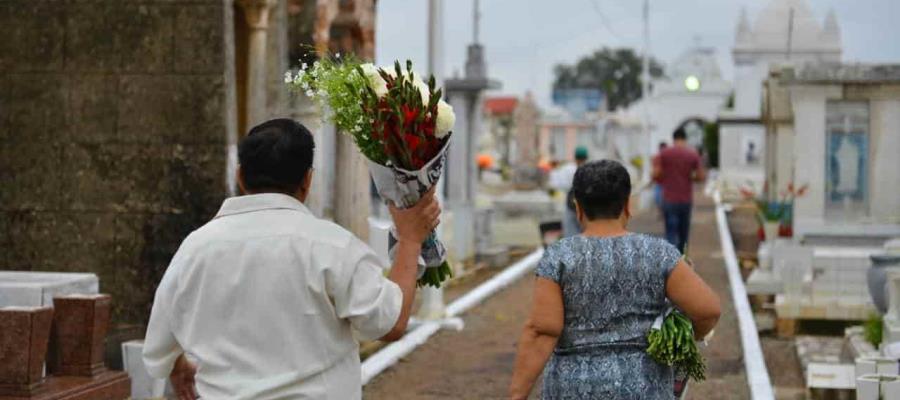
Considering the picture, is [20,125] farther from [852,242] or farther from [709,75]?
[709,75]

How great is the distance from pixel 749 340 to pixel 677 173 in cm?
448

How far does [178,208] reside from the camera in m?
9.87

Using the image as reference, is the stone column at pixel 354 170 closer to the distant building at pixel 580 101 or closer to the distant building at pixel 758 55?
the distant building at pixel 758 55

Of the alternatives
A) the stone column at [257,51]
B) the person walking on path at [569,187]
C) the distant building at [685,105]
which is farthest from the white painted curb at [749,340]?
the distant building at [685,105]

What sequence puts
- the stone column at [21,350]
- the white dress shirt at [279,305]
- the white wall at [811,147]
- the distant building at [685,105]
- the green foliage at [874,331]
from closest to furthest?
the white dress shirt at [279,305] → the stone column at [21,350] → the green foliage at [874,331] → the white wall at [811,147] → the distant building at [685,105]

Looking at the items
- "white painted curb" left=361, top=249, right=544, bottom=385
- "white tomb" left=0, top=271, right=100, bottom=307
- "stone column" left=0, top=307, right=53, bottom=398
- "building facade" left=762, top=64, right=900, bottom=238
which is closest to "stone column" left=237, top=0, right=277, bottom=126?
"white painted curb" left=361, top=249, right=544, bottom=385

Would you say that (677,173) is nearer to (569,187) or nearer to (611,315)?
(569,187)

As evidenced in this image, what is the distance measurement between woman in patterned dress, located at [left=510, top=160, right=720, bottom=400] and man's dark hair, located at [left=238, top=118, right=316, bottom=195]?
121cm

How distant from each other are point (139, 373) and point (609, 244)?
4593 mm

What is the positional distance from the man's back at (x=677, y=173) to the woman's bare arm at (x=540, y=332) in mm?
11702

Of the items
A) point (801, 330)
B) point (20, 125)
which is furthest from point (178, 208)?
point (801, 330)

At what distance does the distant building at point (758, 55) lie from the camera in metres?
47.4

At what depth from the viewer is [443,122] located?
15.9 ft

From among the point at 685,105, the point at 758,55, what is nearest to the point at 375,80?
the point at 758,55
